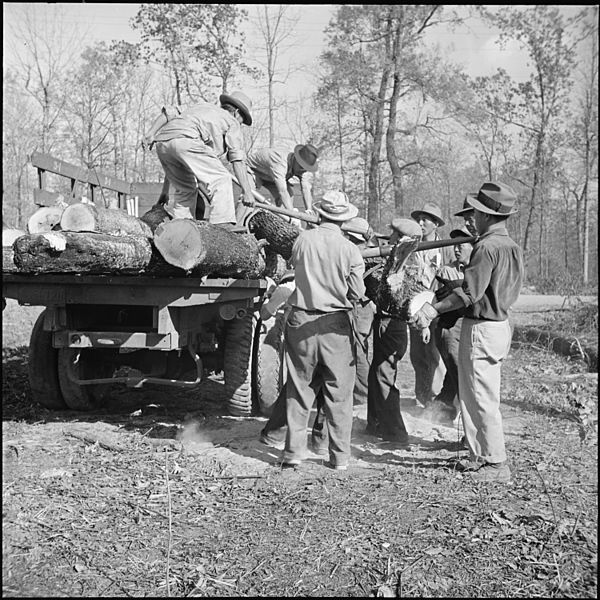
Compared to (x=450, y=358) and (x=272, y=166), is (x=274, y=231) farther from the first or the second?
(x=272, y=166)

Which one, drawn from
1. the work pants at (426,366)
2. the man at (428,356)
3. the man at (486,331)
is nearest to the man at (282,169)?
the man at (428,356)

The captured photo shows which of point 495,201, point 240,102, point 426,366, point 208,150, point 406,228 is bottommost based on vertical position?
point 426,366

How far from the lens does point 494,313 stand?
15.8ft

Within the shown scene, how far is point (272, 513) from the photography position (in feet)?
13.6

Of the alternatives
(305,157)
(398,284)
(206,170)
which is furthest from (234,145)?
(398,284)

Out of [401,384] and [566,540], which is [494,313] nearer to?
[566,540]

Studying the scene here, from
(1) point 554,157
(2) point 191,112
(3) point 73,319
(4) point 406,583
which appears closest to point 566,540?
(4) point 406,583

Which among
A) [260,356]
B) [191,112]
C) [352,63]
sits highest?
[352,63]

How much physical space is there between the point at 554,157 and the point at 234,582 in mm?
27063

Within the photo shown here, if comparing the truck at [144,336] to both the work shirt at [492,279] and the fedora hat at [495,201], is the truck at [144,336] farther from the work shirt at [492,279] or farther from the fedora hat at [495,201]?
the fedora hat at [495,201]

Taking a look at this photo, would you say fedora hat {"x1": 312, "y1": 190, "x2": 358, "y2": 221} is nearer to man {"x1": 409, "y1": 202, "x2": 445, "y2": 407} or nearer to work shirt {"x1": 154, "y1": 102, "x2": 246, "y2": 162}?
man {"x1": 409, "y1": 202, "x2": 445, "y2": 407}

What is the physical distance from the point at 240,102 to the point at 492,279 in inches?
148

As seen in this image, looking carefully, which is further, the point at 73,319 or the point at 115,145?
the point at 115,145

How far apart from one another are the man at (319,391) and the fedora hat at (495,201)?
115 centimetres
